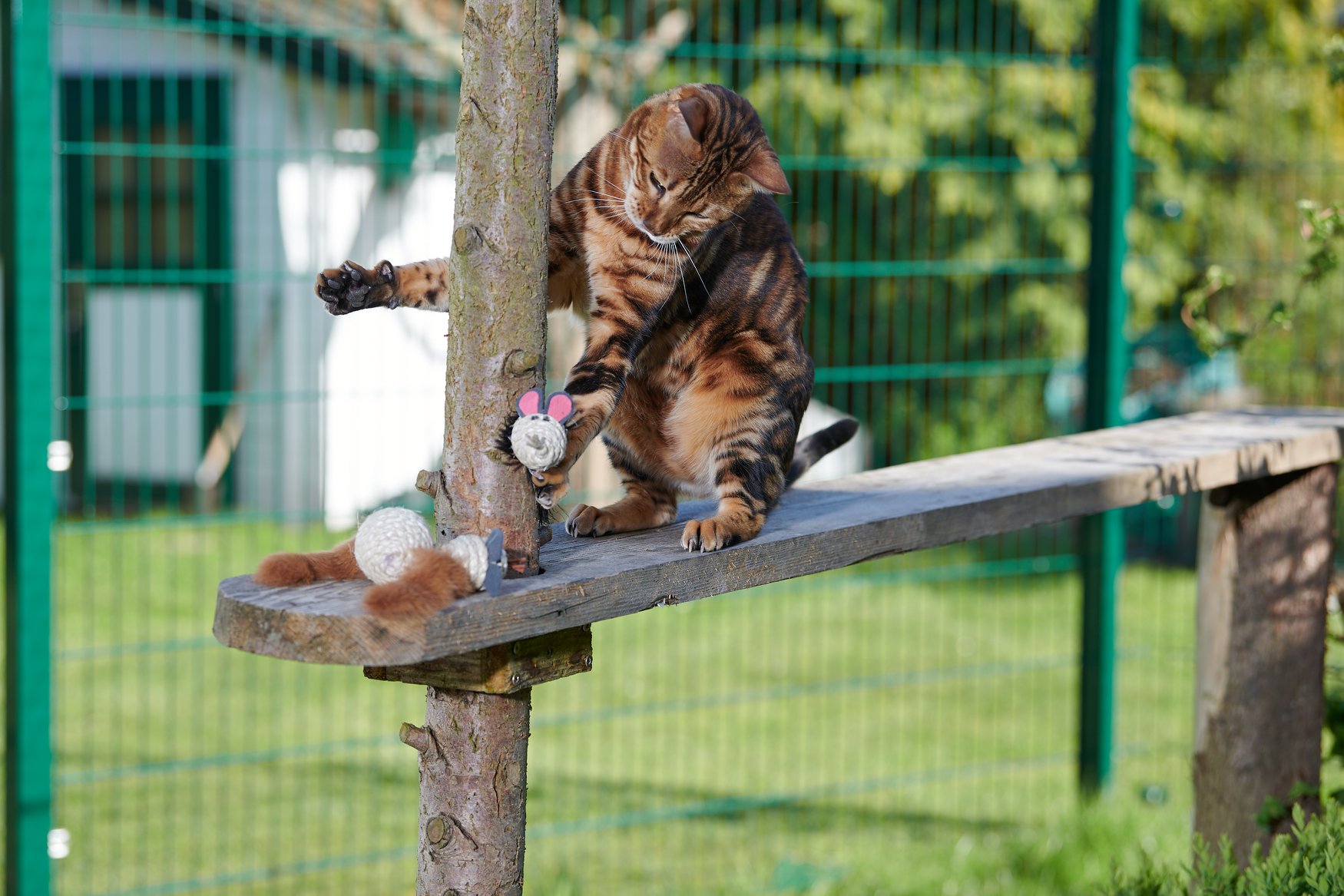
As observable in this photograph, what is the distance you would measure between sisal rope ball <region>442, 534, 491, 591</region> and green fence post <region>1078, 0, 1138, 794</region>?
295 centimetres

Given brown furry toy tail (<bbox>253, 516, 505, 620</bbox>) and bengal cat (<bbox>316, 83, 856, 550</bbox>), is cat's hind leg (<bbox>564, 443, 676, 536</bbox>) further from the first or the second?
brown furry toy tail (<bbox>253, 516, 505, 620</bbox>)

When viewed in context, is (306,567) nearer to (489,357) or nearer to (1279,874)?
(489,357)

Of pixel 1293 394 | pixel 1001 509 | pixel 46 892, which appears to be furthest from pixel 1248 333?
pixel 46 892

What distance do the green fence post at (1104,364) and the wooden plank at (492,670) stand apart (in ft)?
9.15

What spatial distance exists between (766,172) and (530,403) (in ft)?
1.93

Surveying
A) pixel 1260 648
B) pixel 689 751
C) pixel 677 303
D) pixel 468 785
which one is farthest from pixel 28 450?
pixel 1260 648

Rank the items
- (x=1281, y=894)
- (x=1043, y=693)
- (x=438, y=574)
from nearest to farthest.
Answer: (x=438, y=574) < (x=1281, y=894) < (x=1043, y=693)

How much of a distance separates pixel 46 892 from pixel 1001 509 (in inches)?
86.5

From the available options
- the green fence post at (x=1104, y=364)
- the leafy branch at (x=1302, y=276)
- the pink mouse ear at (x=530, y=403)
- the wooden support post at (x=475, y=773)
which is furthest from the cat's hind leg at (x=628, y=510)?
the green fence post at (x=1104, y=364)

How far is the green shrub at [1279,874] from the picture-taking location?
79.0 inches

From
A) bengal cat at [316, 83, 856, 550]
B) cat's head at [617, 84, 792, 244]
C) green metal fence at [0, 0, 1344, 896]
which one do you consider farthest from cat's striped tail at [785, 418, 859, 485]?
green metal fence at [0, 0, 1344, 896]

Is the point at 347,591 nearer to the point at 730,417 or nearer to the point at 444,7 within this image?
the point at 730,417

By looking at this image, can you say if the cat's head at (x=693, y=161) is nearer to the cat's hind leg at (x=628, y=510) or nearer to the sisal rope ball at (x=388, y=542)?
the cat's hind leg at (x=628, y=510)

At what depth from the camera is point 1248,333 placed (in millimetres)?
3027
